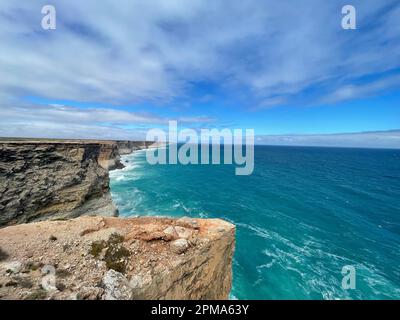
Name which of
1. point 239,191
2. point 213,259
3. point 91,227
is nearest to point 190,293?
point 213,259

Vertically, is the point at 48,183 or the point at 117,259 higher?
the point at 48,183

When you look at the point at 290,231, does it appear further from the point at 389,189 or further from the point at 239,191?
the point at 389,189

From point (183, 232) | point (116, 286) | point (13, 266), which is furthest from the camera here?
point (183, 232)

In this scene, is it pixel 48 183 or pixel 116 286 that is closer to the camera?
pixel 116 286

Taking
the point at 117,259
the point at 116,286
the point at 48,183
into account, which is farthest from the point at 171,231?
the point at 48,183

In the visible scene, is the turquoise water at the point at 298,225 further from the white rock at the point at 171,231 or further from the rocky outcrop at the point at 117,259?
the white rock at the point at 171,231

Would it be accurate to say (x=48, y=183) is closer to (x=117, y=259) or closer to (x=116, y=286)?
(x=117, y=259)
